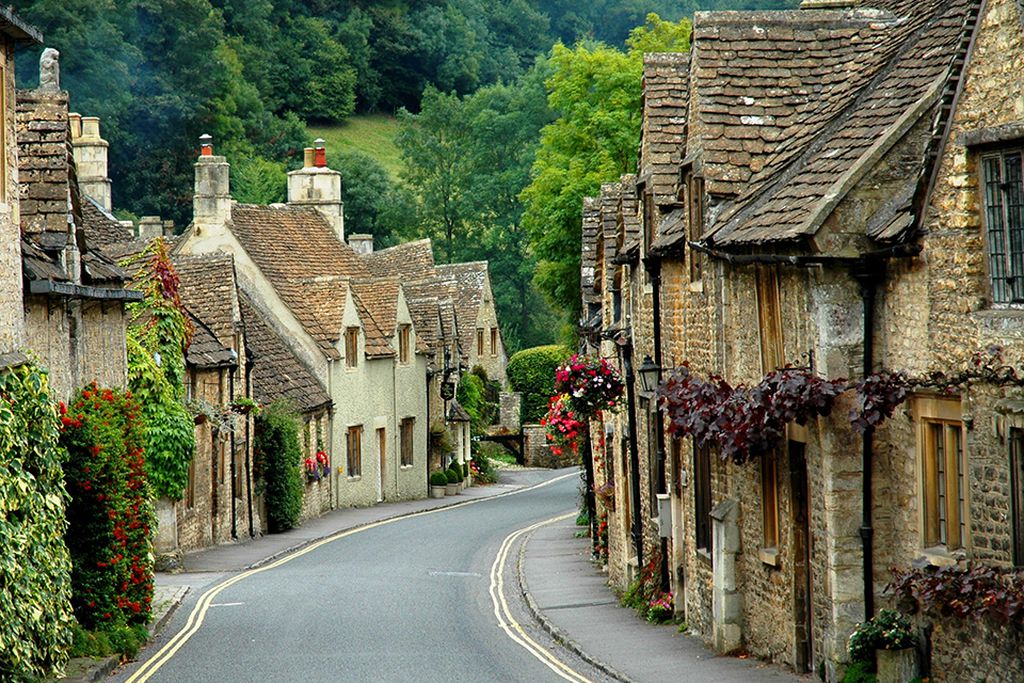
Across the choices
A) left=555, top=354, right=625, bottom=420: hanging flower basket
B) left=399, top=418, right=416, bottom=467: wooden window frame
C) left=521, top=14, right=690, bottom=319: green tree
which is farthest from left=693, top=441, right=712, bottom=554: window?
left=399, top=418, right=416, bottom=467: wooden window frame

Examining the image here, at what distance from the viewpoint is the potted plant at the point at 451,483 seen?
55.3 m

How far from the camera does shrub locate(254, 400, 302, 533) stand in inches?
1544

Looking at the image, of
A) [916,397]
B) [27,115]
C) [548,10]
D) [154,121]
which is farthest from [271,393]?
[548,10]

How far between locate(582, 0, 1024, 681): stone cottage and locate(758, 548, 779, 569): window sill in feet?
0.23

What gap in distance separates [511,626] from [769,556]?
702cm

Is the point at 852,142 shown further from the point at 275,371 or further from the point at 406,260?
the point at 406,260

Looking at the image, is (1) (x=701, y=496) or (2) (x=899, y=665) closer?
(2) (x=899, y=665)

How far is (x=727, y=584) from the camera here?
1817 centimetres

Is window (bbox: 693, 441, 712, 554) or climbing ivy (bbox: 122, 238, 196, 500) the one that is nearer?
window (bbox: 693, 441, 712, 554)

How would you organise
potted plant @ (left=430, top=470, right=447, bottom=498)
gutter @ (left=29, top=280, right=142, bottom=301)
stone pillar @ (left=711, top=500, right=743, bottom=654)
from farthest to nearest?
potted plant @ (left=430, top=470, right=447, bottom=498)
stone pillar @ (left=711, top=500, right=743, bottom=654)
gutter @ (left=29, top=280, right=142, bottom=301)

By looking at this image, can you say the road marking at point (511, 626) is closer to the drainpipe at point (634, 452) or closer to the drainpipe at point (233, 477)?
the drainpipe at point (634, 452)

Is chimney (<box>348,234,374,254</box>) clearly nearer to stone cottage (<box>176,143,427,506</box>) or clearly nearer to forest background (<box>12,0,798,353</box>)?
forest background (<box>12,0,798,353</box>)

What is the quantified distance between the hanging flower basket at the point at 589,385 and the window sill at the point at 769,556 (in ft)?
30.0

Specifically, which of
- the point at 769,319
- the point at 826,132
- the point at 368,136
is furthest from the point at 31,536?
the point at 368,136
